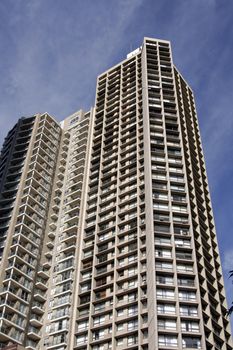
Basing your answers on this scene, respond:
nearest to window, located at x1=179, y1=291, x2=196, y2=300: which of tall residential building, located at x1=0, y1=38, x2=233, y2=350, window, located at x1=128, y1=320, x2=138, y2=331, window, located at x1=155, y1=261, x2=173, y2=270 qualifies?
tall residential building, located at x1=0, y1=38, x2=233, y2=350

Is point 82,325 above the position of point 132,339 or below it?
above

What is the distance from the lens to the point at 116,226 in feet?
249

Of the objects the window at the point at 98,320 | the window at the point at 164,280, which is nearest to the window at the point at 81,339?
the window at the point at 98,320

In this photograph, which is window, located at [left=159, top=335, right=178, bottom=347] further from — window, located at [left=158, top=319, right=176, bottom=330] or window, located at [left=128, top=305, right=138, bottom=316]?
window, located at [left=128, top=305, right=138, bottom=316]

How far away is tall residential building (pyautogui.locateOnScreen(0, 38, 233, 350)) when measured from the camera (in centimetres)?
6284

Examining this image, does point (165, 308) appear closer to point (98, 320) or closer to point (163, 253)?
point (163, 253)

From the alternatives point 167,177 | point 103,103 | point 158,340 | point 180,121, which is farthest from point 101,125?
point 158,340

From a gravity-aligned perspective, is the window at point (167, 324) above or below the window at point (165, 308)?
below

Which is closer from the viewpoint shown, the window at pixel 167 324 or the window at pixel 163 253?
the window at pixel 167 324

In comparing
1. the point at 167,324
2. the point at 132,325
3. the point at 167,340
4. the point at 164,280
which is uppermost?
the point at 164,280

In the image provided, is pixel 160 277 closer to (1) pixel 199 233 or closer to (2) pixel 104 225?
(1) pixel 199 233

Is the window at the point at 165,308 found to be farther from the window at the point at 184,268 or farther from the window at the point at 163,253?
the window at the point at 163,253

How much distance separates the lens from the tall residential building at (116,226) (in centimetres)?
6284

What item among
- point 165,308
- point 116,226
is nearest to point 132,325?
point 165,308
